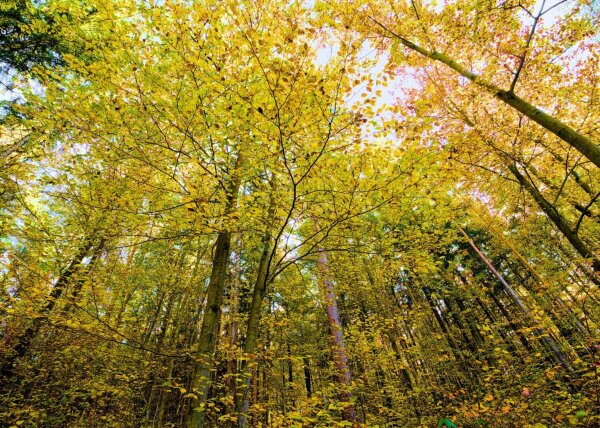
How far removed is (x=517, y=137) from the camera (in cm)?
618

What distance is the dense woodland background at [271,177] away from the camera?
2.97 meters

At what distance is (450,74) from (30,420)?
13437 millimetres

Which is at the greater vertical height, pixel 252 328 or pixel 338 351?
pixel 338 351

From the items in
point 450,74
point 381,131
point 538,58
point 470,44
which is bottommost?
point 381,131

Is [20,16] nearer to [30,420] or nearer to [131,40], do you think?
[131,40]

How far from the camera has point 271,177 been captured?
423 centimetres

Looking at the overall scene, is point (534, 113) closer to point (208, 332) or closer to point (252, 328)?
point (252, 328)

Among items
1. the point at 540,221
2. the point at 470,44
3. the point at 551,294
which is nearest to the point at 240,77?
the point at 470,44

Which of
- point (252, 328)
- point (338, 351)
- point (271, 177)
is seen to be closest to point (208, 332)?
point (252, 328)

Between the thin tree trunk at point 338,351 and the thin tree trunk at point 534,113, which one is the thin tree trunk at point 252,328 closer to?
the thin tree trunk at point 338,351

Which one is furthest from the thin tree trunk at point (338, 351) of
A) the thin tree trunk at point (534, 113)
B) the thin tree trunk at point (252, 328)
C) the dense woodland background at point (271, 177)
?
the thin tree trunk at point (534, 113)

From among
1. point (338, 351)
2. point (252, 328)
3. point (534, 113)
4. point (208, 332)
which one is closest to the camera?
point (252, 328)

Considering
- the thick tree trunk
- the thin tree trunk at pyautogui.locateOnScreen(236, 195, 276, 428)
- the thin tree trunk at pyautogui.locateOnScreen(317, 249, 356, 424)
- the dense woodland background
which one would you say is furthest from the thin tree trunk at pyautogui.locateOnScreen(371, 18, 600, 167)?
the thick tree trunk

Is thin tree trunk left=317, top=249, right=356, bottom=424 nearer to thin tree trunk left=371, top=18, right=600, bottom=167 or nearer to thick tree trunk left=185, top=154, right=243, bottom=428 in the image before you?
thick tree trunk left=185, top=154, right=243, bottom=428
